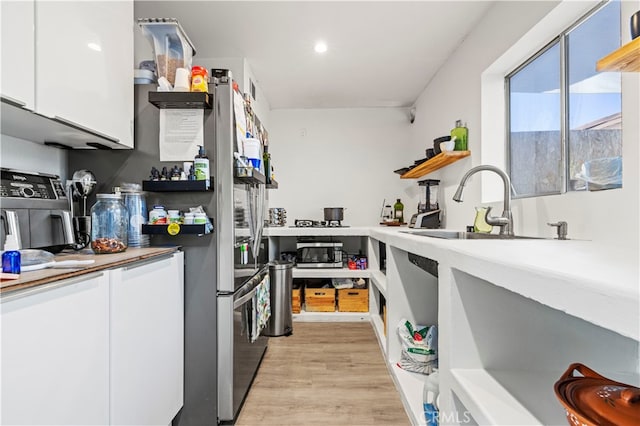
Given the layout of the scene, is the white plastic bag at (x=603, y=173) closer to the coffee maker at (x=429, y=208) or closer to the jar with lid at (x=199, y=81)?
the coffee maker at (x=429, y=208)

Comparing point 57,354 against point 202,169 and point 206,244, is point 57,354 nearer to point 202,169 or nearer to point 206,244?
point 206,244

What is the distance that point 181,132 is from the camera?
1644 mm

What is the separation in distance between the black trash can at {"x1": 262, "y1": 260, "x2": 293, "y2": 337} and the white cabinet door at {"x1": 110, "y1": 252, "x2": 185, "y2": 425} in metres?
1.39

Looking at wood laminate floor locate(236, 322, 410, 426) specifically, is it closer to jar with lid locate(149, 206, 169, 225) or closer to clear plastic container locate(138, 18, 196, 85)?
jar with lid locate(149, 206, 169, 225)

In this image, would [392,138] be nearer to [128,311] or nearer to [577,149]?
[577,149]

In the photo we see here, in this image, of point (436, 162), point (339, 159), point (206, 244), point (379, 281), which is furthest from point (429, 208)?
point (206, 244)

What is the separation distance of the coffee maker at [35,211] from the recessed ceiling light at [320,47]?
6.95 feet

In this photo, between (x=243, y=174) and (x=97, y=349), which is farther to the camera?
(x=243, y=174)

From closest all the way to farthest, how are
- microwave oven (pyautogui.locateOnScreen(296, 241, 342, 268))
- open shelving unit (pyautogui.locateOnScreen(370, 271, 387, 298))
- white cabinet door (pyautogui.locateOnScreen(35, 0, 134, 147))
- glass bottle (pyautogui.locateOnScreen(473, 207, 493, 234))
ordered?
white cabinet door (pyautogui.locateOnScreen(35, 0, 134, 147))
glass bottle (pyautogui.locateOnScreen(473, 207, 493, 234))
open shelving unit (pyautogui.locateOnScreen(370, 271, 387, 298))
microwave oven (pyautogui.locateOnScreen(296, 241, 342, 268))

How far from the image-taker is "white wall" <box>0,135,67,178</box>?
1.30m

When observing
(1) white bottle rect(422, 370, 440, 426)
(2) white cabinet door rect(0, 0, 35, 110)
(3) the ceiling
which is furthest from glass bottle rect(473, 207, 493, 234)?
(2) white cabinet door rect(0, 0, 35, 110)

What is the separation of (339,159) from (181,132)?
9.43 ft

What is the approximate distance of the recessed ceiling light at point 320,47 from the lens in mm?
2721

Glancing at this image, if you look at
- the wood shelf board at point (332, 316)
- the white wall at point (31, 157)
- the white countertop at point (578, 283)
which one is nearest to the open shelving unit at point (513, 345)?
the white countertop at point (578, 283)
